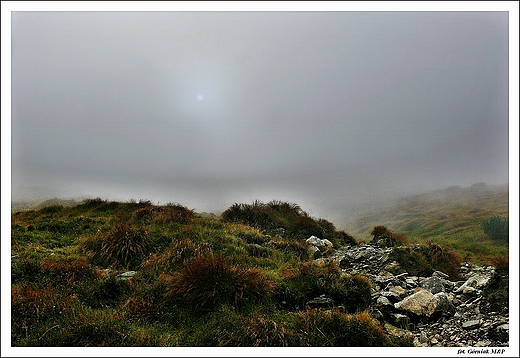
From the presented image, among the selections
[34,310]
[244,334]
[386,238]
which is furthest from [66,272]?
[386,238]

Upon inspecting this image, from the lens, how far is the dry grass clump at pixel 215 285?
6398mm

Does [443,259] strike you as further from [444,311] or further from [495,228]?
[444,311]

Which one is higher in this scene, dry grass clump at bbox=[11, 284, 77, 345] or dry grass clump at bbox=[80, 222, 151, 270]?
dry grass clump at bbox=[80, 222, 151, 270]

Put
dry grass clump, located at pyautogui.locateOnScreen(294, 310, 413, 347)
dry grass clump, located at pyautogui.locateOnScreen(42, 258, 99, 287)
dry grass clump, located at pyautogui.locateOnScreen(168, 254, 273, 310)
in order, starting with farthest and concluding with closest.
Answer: dry grass clump, located at pyautogui.locateOnScreen(42, 258, 99, 287) < dry grass clump, located at pyautogui.locateOnScreen(168, 254, 273, 310) < dry grass clump, located at pyautogui.locateOnScreen(294, 310, 413, 347)

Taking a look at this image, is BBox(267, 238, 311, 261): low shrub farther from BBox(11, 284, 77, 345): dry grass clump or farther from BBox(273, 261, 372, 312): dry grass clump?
BBox(11, 284, 77, 345): dry grass clump

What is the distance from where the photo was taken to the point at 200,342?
5695 millimetres

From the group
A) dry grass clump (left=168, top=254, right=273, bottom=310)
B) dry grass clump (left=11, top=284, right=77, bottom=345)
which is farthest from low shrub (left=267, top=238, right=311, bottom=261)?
dry grass clump (left=11, top=284, right=77, bottom=345)

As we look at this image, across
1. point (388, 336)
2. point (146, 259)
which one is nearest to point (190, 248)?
point (146, 259)

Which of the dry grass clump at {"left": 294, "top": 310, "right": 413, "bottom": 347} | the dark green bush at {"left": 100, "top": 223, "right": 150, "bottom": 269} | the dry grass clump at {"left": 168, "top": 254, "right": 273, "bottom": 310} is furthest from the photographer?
the dark green bush at {"left": 100, "top": 223, "right": 150, "bottom": 269}

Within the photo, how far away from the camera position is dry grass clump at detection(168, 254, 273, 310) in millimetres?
6398

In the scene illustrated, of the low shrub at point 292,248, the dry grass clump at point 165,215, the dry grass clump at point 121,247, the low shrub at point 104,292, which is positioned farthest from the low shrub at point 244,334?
the dry grass clump at point 165,215

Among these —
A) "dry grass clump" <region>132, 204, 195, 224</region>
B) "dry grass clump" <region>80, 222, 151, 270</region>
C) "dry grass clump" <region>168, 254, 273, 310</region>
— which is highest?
"dry grass clump" <region>132, 204, 195, 224</region>

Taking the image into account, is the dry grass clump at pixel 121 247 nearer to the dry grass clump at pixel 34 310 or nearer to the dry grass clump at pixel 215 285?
the dry grass clump at pixel 34 310

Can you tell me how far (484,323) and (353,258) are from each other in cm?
519
